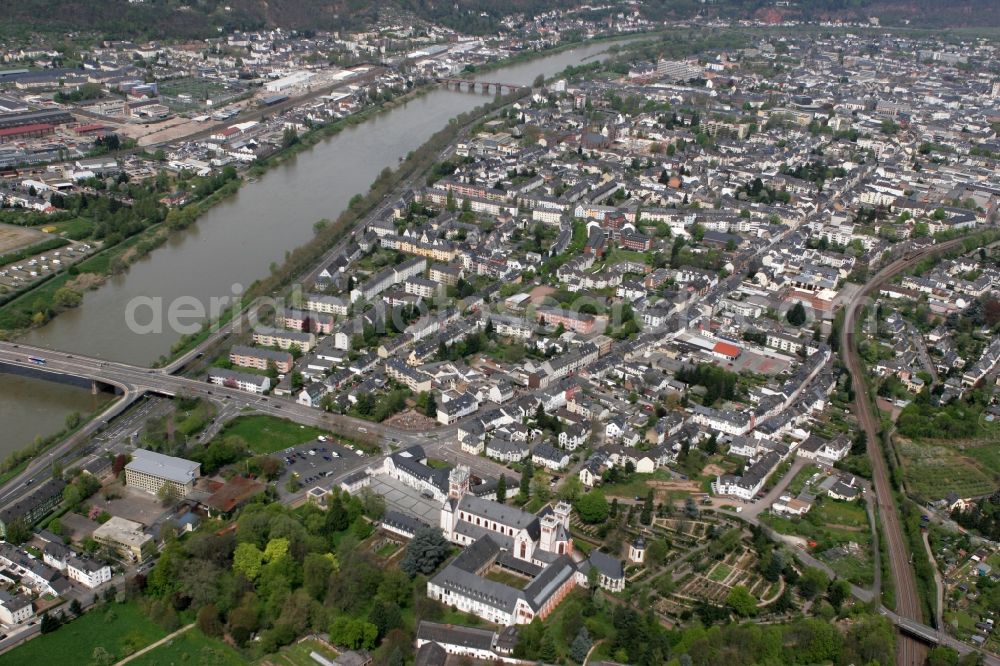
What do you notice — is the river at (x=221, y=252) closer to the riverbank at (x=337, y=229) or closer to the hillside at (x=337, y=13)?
the riverbank at (x=337, y=229)

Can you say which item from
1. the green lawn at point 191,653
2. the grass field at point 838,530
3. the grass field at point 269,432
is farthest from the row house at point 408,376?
the green lawn at point 191,653

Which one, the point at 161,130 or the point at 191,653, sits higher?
the point at 161,130

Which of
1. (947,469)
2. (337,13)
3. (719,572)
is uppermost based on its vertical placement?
(337,13)

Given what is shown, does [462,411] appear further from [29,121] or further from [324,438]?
[29,121]

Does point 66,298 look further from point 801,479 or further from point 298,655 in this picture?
point 801,479

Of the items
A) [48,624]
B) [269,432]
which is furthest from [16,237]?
[48,624]

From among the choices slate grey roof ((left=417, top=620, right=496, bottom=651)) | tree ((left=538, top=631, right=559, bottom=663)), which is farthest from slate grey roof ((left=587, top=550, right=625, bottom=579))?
slate grey roof ((left=417, top=620, right=496, bottom=651))
